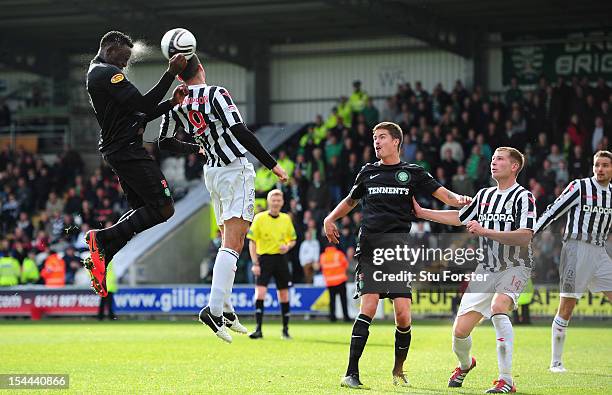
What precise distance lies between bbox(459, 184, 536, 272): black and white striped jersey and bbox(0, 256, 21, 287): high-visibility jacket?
1986cm

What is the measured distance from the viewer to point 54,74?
36406mm

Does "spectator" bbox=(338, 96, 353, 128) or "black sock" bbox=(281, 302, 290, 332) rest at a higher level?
"spectator" bbox=(338, 96, 353, 128)

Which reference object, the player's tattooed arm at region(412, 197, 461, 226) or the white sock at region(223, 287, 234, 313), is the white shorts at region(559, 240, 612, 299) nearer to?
the player's tattooed arm at region(412, 197, 461, 226)

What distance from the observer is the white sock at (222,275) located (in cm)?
938

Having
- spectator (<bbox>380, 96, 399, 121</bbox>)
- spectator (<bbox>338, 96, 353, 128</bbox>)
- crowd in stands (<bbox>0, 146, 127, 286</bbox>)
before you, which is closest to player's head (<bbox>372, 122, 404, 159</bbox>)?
crowd in stands (<bbox>0, 146, 127, 286</bbox>)

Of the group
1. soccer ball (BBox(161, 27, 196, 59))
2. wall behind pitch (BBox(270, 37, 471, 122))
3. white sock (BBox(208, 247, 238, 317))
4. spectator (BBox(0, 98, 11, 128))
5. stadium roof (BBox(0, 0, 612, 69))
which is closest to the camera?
soccer ball (BBox(161, 27, 196, 59))

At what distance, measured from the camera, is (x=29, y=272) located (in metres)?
27.8

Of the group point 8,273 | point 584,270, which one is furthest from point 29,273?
point 584,270

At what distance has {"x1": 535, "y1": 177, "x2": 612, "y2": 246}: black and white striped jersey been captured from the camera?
38.7 feet

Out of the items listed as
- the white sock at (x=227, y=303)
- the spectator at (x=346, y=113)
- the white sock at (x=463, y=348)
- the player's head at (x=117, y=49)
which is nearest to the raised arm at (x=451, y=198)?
the white sock at (x=463, y=348)

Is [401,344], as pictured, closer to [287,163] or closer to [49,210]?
[287,163]

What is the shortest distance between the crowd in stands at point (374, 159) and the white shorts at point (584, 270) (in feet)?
37.9

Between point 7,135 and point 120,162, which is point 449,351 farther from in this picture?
point 7,135

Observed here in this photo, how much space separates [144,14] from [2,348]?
14.9 m
